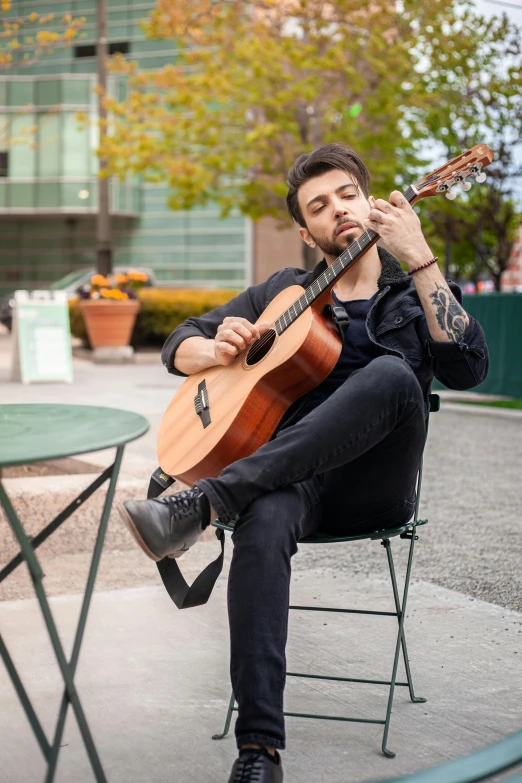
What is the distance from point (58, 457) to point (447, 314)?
1312 millimetres

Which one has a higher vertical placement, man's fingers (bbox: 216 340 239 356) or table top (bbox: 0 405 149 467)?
man's fingers (bbox: 216 340 239 356)

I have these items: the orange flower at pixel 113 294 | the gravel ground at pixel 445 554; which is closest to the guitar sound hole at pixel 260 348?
the gravel ground at pixel 445 554

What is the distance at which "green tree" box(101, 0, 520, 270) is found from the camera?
58.9 feet

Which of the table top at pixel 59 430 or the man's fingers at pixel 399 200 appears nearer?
the table top at pixel 59 430

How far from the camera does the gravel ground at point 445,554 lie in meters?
4.14

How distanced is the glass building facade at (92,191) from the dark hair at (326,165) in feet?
106

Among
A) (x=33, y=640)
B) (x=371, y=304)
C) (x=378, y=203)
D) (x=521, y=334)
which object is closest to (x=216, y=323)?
(x=371, y=304)

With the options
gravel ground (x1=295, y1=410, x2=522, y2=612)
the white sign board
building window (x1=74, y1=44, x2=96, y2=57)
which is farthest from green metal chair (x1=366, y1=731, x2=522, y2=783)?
building window (x1=74, y1=44, x2=96, y2=57)

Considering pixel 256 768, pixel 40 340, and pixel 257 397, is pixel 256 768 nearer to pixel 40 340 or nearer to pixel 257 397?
pixel 257 397

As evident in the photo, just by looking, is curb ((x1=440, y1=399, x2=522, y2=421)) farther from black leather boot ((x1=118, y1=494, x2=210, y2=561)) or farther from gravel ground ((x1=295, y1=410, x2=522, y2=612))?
black leather boot ((x1=118, y1=494, x2=210, y2=561))

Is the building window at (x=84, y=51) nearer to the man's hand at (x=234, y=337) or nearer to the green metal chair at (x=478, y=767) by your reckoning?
the man's hand at (x=234, y=337)

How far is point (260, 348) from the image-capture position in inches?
118

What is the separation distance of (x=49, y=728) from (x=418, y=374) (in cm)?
148

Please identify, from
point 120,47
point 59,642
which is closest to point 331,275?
point 59,642
